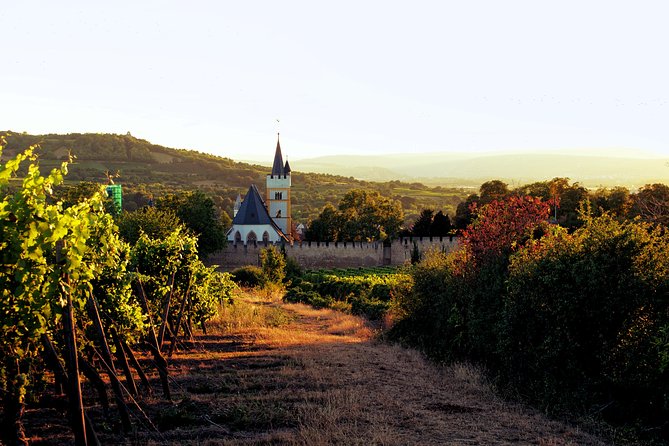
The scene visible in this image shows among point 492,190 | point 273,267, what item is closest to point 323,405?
point 273,267

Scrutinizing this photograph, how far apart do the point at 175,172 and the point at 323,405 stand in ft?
408

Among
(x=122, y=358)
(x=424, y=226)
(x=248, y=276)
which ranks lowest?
(x=248, y=276)

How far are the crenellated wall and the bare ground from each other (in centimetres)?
4032

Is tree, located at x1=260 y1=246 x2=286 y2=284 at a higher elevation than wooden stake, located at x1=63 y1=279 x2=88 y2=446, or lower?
lower

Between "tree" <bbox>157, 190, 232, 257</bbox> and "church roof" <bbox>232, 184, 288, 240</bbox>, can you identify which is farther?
"church roof" <bbox>232, 184, 288, 240</bbox>

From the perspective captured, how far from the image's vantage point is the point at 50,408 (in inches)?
451

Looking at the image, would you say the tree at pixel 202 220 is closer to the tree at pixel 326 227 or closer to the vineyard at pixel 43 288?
the tree at pixel 326 227

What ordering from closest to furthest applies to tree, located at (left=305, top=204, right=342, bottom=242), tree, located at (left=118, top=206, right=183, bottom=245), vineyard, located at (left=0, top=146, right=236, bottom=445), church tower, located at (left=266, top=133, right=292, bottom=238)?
vineyard, located at (left=0, top=146, right=236, bottom=445) < tree, located at (left=118, top=206, right=183, bottom=245) < tree, located at (left=305, top=204, right=342, bottom=242) < church tower, located at (left=266, top=133, right=292, bottom=238)

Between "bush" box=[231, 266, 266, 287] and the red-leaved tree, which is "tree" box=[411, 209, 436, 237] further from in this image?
the red-leaved tree

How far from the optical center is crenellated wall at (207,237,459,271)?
58.6 m

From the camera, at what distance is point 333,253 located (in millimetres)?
59438

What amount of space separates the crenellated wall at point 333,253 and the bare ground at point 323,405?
40316mm

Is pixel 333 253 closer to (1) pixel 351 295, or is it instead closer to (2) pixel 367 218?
(2) pixel 367 218

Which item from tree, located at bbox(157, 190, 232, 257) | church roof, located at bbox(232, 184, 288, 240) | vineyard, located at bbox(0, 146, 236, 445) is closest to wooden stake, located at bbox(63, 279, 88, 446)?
vineyard, located at bbox(0, 146, 236, 445)
